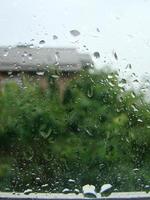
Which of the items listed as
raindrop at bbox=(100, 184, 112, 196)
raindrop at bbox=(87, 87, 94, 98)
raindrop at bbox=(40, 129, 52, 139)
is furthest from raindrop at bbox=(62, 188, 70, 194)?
raindrop at bbox=(87, 87, 94, 98)

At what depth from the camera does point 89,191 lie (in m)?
1.54

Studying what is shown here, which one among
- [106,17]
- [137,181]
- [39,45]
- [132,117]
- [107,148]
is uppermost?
[106,17]

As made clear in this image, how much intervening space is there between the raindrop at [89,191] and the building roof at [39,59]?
53cm

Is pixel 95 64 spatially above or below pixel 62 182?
above

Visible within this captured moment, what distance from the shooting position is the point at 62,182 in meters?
1.60

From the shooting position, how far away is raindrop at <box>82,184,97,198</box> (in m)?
1.50

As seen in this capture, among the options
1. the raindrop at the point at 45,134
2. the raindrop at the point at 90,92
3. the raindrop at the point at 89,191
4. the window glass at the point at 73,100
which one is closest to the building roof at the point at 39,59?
the window glass at the point at 73,100

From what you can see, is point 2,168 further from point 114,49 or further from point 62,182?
point 114,49

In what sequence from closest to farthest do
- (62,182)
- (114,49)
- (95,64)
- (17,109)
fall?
(62,182) → (17,109) → (95,64) → (114,49)

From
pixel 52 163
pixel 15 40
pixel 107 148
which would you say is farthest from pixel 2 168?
pixel 15 40

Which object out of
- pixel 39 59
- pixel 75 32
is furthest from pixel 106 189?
pixel 75 32

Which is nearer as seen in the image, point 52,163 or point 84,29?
point 52,163

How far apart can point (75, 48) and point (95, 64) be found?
5.4 inches

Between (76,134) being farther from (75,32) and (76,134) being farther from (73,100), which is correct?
(75,32)
